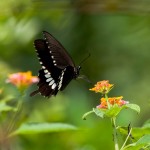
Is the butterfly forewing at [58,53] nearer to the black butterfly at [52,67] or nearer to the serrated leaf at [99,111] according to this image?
the black butterfly at [52,67]

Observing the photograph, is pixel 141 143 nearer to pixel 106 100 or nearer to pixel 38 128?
pixel 106 100

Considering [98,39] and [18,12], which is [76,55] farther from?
[18,12]

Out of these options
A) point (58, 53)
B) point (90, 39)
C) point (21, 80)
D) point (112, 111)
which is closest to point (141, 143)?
point (112, 111)

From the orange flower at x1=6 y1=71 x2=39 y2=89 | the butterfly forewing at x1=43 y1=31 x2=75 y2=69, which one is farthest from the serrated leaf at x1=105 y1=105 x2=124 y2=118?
the butterfly forewing at x1=43 y1=31 x2=75 y2=69

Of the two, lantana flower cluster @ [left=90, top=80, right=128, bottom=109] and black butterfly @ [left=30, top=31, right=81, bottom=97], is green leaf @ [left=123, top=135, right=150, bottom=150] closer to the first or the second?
lantana flower cluster @ [left=90, top=80, right=128, bottom=109]

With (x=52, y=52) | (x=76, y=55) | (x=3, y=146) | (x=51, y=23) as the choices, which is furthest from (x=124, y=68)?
(x=3, y=146)
